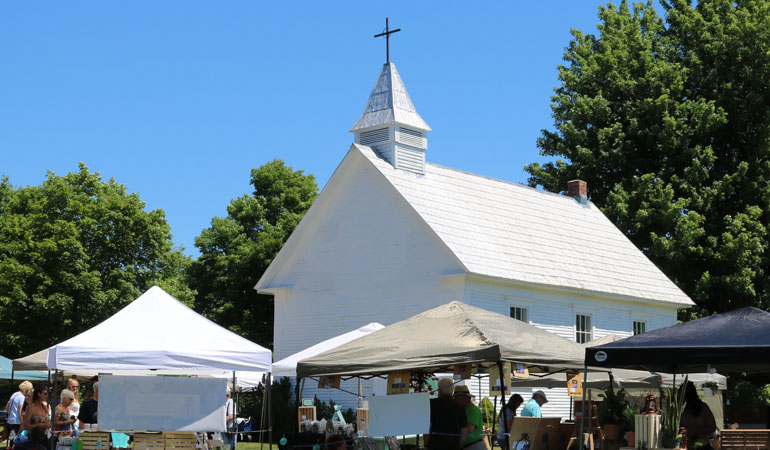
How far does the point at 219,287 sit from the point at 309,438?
3470 centimetres

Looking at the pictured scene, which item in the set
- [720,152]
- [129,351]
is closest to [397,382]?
[129,351]

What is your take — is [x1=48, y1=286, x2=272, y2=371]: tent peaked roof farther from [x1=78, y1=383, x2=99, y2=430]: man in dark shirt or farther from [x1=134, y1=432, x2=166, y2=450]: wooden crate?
[x1=78, y1=383, x2=99, y2=430]: man in dark shirt

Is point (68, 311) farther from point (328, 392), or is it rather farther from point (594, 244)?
point (594, 244)

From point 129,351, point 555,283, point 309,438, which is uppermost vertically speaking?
point 555,283

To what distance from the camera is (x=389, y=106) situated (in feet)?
89.5

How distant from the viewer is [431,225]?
24844 millimetres

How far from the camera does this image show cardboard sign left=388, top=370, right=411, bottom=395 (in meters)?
12.7

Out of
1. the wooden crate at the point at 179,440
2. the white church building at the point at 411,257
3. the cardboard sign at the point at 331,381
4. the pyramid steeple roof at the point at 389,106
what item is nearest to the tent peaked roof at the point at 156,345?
the wooden crate at the point at 179,440

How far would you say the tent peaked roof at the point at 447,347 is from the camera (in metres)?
11.8

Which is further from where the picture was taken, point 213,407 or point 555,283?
point 555,283

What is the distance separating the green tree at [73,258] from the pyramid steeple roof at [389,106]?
58.0ft

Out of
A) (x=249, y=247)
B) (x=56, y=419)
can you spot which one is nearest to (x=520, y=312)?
(x=56, y=419)

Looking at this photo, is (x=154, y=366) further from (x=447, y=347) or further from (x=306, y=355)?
(x=306, y=355)

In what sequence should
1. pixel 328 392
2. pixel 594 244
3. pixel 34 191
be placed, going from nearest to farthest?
pixel 328 392 → pixel 594 244 → pixel 34 191
